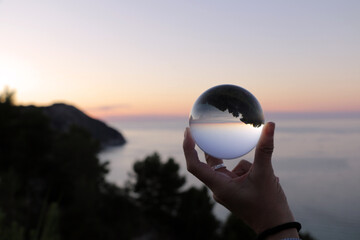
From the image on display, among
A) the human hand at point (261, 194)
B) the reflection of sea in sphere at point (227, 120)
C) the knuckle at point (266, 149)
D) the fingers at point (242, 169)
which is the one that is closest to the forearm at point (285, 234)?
the human hand at point (261, 194)

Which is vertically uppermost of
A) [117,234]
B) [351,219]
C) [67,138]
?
[67,138]

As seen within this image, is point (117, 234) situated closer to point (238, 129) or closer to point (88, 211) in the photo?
point (88, 211)

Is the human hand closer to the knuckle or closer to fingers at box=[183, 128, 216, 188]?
the knuckle

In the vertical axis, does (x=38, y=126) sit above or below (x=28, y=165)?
above

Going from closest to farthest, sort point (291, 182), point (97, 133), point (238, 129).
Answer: point (238, 129)
point (291, 182)
point (97, 133)

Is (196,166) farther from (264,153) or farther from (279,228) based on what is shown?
(279,228)

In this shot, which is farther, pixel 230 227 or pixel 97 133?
pixel 97 133

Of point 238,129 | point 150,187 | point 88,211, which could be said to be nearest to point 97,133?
point 150,187

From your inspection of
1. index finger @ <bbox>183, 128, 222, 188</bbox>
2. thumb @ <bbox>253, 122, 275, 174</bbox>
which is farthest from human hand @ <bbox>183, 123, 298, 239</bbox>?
index finger @ <bbox>183, 128, 222, 188</bbox>
